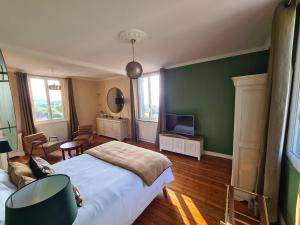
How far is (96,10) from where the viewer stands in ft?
4.73

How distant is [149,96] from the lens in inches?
180

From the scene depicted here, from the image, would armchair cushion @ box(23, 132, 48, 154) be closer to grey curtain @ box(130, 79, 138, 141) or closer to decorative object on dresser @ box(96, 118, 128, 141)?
decorative object on dresser @ box(96, 118, 128, 141)

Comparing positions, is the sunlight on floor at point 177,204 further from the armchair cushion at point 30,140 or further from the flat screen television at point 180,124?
the armchair cushion at point 30,140

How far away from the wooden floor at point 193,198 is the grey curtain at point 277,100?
2.21ft

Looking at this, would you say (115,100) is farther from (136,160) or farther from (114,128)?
(136,160)

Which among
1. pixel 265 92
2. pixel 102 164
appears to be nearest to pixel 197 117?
pixel 265 92

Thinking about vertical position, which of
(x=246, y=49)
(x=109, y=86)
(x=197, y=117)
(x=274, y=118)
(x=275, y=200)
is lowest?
(x=275, y=200)

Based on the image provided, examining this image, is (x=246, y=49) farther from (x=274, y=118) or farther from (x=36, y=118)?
(x=36, y=118)

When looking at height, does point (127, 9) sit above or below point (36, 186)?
above

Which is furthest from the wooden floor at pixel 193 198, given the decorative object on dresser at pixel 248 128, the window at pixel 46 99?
the window at pixel 46 99

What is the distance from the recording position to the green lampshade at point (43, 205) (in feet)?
1.88

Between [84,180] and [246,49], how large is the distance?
11.8ft

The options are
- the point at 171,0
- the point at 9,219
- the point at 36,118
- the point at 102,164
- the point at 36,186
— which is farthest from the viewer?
the point at 36,118

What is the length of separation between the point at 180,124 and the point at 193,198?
1.85 m
